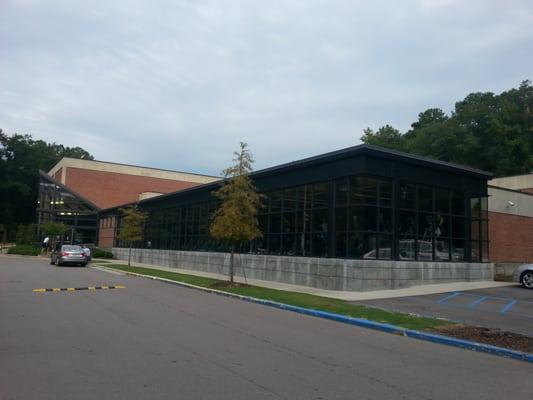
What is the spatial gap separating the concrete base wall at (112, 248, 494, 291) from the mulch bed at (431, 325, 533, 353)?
7752mm

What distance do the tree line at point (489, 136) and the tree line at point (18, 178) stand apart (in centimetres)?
6150

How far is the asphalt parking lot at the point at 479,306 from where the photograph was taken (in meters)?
12.0

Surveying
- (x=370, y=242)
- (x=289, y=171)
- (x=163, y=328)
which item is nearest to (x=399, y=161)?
(x=370, y=242)

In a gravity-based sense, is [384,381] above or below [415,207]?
below

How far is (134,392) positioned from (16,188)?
83786 mm

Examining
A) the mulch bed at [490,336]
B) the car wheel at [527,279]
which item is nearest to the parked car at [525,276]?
the car wheel at [527,279]

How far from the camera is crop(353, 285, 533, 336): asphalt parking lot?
1195cm

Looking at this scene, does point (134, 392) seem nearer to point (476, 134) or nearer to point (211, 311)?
point (211, 311)

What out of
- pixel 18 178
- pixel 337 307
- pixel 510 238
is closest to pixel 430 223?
pixel 510 238

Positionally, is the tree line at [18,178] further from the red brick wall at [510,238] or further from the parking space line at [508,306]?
the parking space line at [508,306]

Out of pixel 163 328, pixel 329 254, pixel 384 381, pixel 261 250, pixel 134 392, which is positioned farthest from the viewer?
pixel 261 250

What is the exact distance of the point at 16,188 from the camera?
80.1 m

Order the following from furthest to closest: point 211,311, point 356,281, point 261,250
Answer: point 261,250 → point 356,281 → point 211,311

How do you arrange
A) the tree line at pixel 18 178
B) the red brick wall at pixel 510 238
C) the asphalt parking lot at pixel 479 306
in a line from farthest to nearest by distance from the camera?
the tree line at pixel 18 178
the red brick wall at pixel 510 238
the asphalt parking lot at pixel 479 306
